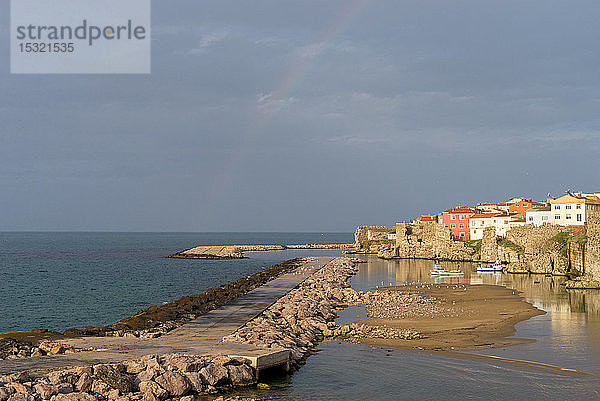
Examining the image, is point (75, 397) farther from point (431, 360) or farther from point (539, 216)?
point (539, 216)

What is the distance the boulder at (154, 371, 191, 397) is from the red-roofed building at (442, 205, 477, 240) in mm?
96058

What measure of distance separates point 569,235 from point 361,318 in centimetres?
4744

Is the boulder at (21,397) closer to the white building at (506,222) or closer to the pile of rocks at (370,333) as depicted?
the pile of rocks at (370,333)

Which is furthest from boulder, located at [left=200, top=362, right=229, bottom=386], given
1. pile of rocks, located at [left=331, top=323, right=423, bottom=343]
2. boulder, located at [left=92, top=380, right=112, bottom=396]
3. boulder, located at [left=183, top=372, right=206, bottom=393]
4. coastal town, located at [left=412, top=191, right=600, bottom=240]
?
coastal town, located at [left=412, top=191, right=600, bottom=240]

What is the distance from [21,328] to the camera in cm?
4078

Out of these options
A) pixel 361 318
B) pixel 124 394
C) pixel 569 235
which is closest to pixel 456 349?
pixel 361 318

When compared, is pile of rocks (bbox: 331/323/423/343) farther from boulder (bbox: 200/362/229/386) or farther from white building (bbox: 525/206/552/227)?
white building (bbox: 525/206/552/227)

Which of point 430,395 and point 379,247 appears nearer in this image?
point 430,395

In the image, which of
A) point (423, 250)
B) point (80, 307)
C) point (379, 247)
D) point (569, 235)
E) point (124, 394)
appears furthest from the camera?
point (379, 247)

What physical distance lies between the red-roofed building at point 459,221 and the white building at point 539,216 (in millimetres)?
18065

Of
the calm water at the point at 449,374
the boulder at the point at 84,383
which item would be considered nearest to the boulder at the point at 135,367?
the boulder at the point at 84,383

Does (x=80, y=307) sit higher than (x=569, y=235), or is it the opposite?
(x=569, y=235)

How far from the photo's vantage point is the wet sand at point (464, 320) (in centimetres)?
3052

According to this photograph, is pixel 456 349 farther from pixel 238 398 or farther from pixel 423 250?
pixel 423 250
